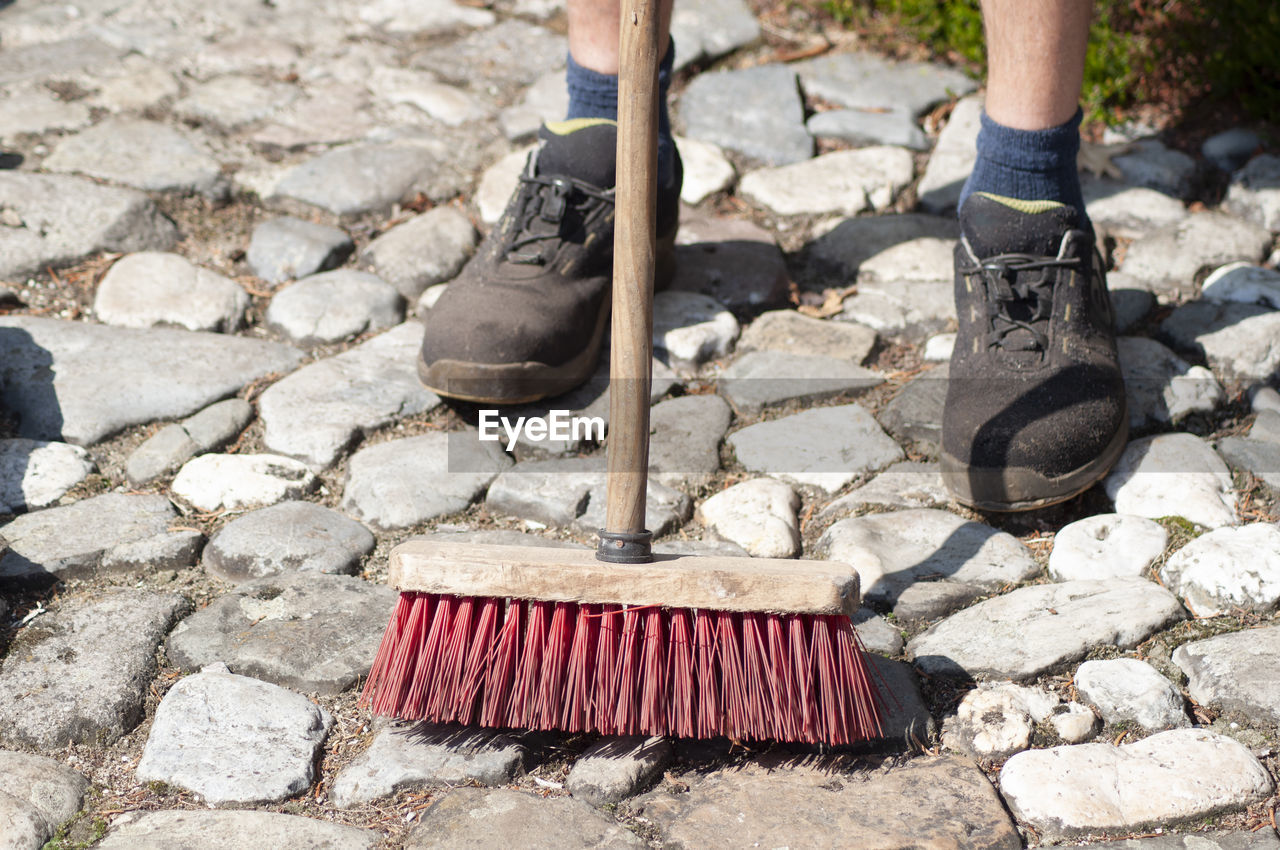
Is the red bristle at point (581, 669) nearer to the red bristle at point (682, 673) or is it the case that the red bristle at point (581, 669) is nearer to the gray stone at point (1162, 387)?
the red bristle at point (682, 673)

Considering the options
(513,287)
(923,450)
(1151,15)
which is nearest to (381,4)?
(513,287)

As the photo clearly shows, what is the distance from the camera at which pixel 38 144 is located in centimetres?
327

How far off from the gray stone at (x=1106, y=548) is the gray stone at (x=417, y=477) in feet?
3.59

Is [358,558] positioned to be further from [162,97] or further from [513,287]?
[162,97]

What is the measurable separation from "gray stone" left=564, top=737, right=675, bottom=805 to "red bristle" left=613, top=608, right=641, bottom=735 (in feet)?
0.15

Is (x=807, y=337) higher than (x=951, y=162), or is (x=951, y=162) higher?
(x=951, y=162)

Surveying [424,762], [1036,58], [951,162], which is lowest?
[424,762]

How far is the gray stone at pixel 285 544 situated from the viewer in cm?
198

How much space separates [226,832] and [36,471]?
107 centimetres

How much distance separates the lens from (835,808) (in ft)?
4.94

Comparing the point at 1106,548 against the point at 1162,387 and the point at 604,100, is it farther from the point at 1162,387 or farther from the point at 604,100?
the point at 604,100

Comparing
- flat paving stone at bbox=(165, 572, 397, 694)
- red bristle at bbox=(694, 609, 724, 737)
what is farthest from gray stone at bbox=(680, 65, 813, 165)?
red bristle at bbox=(694, 609, 724, 737)

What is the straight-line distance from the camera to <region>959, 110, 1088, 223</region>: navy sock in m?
2.26

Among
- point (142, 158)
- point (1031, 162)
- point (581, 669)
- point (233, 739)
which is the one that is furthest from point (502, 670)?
point (142, 158)
